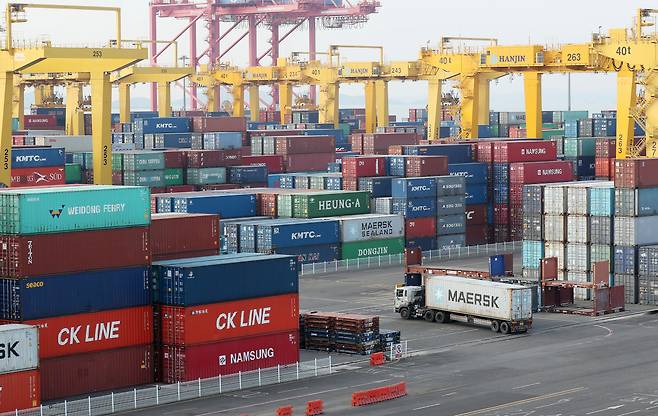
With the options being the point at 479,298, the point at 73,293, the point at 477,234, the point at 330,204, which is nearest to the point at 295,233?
the point at 330,204

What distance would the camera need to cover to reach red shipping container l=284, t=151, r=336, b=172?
136625 mm

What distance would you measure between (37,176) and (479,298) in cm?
4568

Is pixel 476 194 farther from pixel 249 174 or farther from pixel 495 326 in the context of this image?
pixel 495 326

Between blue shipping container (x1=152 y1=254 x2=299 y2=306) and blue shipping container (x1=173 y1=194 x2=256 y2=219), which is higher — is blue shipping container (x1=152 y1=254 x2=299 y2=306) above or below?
below

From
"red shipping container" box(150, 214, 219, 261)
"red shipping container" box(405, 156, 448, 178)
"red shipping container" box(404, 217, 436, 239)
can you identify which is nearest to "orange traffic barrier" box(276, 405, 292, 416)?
"red shipping container" box(150, 214, 219, 261)

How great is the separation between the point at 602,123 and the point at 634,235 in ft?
157

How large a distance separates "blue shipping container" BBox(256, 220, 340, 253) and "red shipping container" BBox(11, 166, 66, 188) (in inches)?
730

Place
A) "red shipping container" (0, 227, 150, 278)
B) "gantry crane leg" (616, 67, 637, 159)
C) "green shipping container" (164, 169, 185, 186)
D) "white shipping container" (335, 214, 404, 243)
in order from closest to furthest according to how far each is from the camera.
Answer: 1. "red shipping container" (0, 227, 150, 278)
2. "white shipping container" (335, 214, 404, 243)
3. "gantry crane leg" (616, 67, 637, 159)
4. "green shipping container" (164, 169, 185, 186)

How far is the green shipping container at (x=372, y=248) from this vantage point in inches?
4213

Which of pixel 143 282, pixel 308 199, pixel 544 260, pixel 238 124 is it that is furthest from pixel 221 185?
pixel 143 282

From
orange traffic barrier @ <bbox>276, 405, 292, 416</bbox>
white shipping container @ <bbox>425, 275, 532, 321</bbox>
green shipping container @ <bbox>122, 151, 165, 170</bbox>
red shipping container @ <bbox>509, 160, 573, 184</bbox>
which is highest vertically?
green shipping container @ <bbox>122, 151, 165, 170</bbox>

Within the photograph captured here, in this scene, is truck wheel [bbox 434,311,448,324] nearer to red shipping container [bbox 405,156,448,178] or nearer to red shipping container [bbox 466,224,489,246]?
red shipping container [bbox 405,156,448,178]

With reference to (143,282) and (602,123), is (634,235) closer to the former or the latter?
(143,282)

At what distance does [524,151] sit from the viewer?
121 metres
